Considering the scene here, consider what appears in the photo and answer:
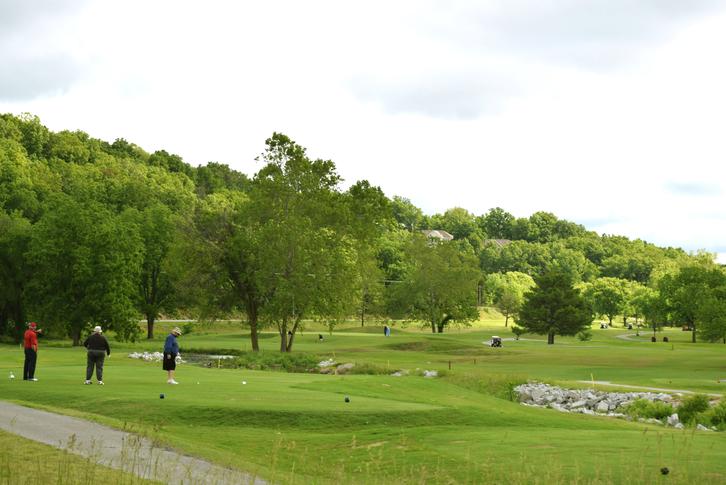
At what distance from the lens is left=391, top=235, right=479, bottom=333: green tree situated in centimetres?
10800

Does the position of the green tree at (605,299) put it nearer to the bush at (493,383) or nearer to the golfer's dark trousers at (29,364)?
the bush at (493,383)

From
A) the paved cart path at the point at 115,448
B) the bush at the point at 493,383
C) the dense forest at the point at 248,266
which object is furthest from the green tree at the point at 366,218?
the paved cart path at the point at 115,448

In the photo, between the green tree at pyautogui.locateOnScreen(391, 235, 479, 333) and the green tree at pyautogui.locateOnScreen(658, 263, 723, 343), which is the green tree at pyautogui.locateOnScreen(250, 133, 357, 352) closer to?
the green tree at pyautogui.locateOnScreen(391, 235, 479, 333)

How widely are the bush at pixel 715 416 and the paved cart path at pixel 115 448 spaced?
74.4 ft

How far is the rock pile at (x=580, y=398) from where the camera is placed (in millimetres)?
38156

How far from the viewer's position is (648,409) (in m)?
36.2

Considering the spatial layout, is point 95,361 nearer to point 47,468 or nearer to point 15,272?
point 47,468

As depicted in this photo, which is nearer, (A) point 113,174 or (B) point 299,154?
(B) point 299,154

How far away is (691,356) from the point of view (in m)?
65.1

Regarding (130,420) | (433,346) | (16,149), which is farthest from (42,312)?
(16,149)

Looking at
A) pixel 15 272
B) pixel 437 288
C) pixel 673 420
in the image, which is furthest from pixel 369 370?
pixel 437 288

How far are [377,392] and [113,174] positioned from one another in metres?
136

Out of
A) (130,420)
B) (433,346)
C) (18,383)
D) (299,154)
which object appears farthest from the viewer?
(433,346)

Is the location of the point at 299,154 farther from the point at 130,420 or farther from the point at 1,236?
→ the point at 130,420
